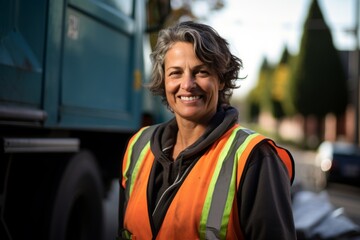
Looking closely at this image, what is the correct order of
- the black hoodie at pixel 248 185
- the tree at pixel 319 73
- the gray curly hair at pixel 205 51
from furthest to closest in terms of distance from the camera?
the tree at pixel 319 73 → the gray curly hair at pixel 205 51 → the black hoodie at pixel 248 185

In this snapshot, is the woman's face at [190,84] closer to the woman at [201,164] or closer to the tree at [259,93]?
the woman at [201,164]

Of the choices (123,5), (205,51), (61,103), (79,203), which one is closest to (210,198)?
(205,51)

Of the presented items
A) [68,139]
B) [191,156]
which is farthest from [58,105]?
[191,156]

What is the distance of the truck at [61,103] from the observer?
3.19 meters

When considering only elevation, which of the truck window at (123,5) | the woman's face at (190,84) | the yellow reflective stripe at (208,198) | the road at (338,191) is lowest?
the road at (338,191)

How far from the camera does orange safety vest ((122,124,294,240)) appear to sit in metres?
2.22

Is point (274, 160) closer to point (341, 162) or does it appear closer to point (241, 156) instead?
point (241, 156)

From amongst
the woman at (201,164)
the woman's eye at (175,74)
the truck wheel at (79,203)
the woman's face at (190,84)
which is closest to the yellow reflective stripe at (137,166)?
the woman at (201,164)

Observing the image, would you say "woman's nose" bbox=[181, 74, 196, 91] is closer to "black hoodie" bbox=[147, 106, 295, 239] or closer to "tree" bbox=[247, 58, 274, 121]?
"black hoodie" bbox=[147, 106, 295, 239]

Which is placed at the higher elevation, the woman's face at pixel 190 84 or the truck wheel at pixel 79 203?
the woman's face at pixel 190 84

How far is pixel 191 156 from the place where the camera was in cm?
238

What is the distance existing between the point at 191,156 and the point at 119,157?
3338 millimetres

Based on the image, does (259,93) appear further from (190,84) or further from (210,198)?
(210,198)

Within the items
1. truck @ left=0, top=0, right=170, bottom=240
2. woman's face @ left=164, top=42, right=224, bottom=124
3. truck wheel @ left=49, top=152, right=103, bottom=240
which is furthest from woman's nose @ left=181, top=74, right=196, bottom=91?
truck wheel @ left=49, top=152, right=103, bottom=240
